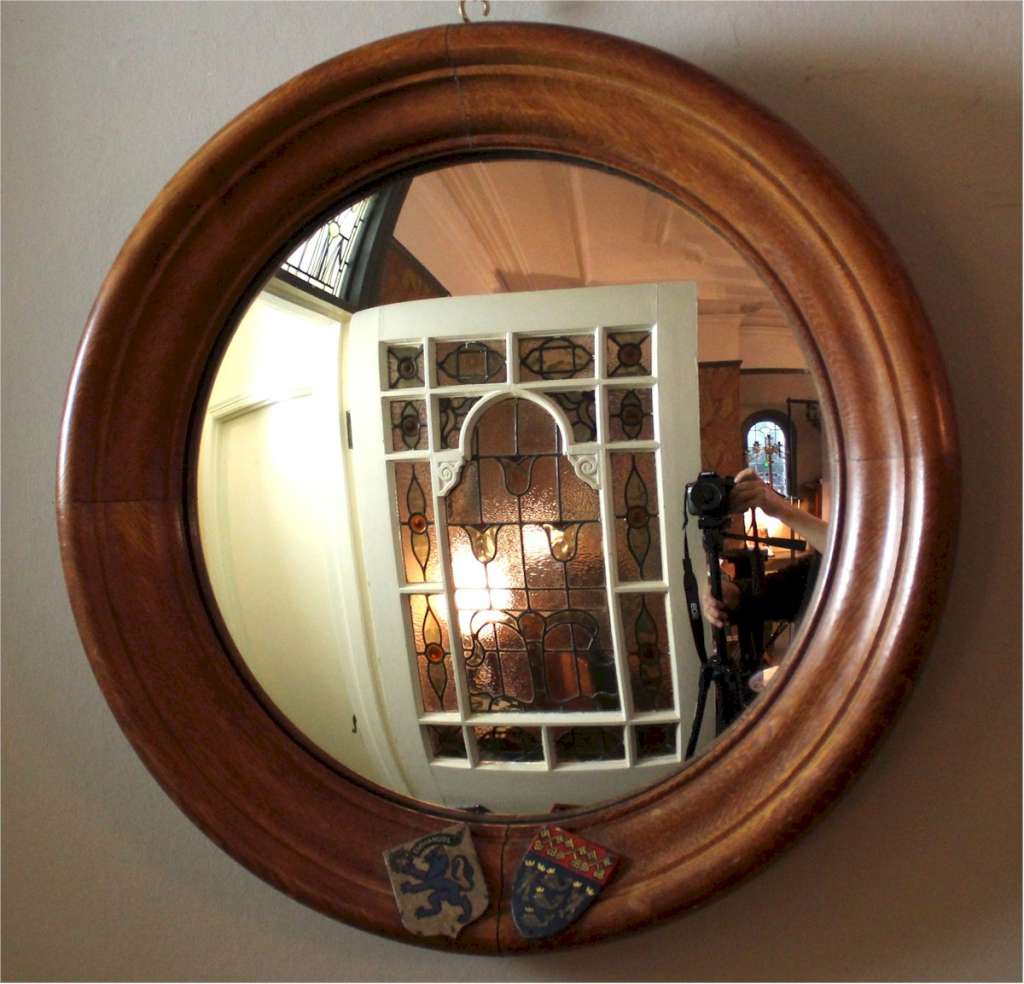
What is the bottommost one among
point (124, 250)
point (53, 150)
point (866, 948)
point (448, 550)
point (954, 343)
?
point (866, 948)

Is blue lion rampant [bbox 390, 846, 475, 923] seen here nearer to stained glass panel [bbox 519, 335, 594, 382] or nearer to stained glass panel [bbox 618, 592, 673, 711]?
stained glass panel [bbox 618, 592, 673, 711]

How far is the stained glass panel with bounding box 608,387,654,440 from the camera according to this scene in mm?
682

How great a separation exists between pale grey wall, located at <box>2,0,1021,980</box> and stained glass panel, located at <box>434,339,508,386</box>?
28 centimetres

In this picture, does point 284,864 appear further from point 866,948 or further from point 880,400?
point 880,400

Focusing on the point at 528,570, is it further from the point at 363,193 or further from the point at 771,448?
the point at 363,193

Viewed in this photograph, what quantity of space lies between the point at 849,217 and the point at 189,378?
53cm

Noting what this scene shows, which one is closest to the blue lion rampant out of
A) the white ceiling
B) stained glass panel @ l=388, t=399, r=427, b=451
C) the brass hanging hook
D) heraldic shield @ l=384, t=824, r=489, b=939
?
heraldic shield @ l=384, t=824, r=489, b=939

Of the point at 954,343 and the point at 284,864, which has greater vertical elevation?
the point at 954,343

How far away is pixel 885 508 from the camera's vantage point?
64 cm

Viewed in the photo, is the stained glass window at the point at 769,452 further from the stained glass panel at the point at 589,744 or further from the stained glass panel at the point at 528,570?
the stained glass panel at the point at 589,744

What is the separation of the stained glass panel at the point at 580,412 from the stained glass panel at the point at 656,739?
0.75 ft

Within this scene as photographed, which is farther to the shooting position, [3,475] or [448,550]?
[3,475]

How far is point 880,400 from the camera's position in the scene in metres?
0.64

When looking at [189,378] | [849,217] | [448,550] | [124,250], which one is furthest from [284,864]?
[849,217]
